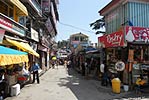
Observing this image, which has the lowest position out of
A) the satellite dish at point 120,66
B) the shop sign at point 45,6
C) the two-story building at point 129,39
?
the satellite dish at point 120,66

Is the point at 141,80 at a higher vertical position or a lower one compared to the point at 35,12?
lower

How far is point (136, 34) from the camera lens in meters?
17.6

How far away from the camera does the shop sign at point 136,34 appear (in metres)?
17.3

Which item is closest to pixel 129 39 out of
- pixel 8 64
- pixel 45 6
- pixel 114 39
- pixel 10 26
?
pixel 114 39

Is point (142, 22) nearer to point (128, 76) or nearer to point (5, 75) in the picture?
point (128, 76)

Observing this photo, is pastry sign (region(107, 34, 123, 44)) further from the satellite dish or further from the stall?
the stall

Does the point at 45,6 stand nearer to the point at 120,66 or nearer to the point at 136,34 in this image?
the point at 120,66

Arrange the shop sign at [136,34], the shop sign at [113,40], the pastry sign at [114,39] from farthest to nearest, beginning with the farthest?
the pastry sign at [114,39] → the shop sign at [113,40] → the shop sign at [136,34]

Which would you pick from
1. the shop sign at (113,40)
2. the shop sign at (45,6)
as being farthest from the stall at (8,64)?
the shop sign at (45,6)

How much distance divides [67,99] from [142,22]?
378 inches

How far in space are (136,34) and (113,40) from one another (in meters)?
2.05

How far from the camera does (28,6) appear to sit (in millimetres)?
25953

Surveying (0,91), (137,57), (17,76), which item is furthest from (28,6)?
(0,91)

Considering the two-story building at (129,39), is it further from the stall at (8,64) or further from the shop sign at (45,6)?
the shop sign at (45,6)
